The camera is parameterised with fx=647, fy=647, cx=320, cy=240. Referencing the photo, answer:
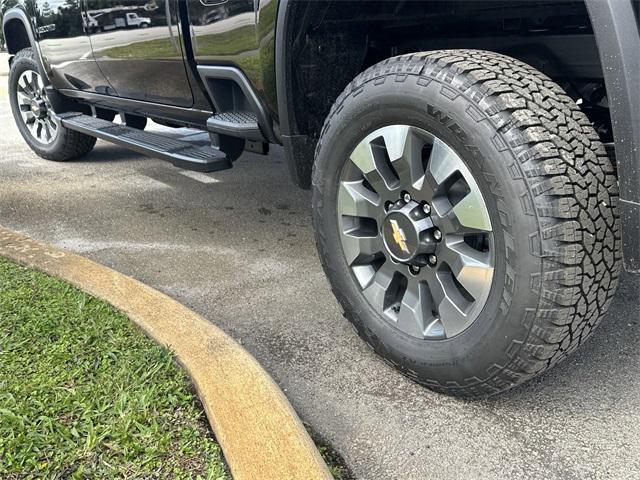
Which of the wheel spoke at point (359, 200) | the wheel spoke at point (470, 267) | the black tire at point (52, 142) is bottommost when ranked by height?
the black tire at point (52, 142)

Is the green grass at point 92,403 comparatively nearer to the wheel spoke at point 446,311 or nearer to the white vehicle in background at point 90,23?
the wheel spoke at point 446,311

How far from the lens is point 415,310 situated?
2068 millimetres

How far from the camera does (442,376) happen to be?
78.4 inches

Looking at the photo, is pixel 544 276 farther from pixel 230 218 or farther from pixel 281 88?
pixel 230 218

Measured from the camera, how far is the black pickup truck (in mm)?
1682

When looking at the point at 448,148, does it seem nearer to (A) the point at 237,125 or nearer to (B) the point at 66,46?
(A) the point at 237,125

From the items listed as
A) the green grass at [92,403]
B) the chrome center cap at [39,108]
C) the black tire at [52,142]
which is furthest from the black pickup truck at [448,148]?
the chrome center cap at [39,108]

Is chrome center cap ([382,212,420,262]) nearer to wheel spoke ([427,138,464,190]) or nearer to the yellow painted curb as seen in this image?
wheel spoke ([427,138,464,190])

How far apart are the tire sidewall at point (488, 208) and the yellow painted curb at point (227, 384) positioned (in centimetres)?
43

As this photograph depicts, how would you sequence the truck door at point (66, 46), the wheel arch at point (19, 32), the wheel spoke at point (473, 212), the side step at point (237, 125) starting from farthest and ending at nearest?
the wheel arch at point (19, 32), the truck door at point (66, 46), the side step at point (237, 125), the wheel spoke at point (473, 212)

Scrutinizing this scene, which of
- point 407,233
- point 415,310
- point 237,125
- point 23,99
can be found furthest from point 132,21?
point 23,99

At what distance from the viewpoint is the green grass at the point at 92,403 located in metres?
1.69

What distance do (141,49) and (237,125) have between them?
0.83 meters

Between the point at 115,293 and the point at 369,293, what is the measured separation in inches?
43.4
